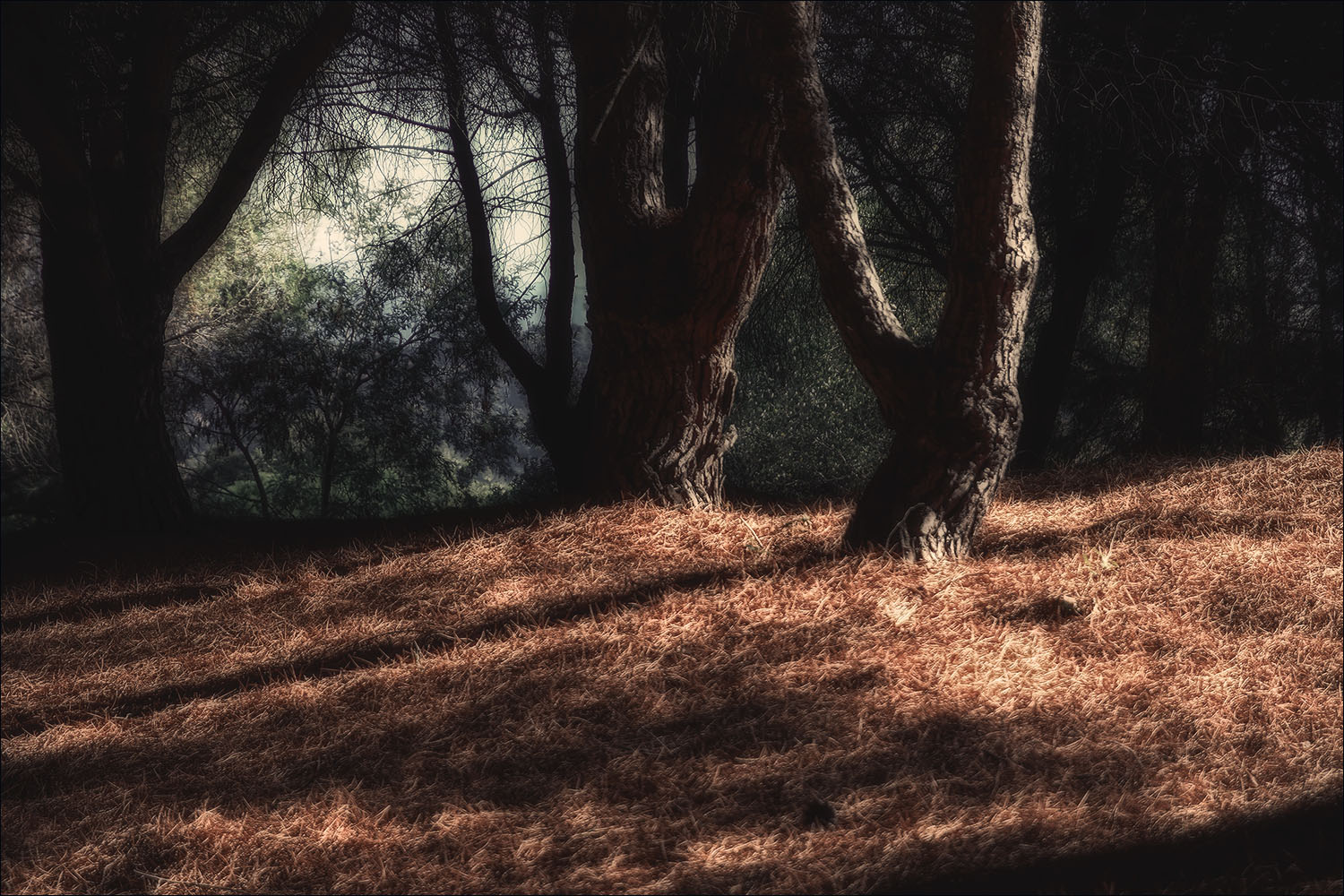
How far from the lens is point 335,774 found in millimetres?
3033

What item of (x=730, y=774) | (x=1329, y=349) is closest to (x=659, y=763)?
(x=730, y=774)

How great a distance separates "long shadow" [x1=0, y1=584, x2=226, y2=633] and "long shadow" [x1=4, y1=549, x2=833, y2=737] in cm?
108

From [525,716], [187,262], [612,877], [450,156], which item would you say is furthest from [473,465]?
[612,877]

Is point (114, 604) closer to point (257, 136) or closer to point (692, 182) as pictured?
point (257, 136)

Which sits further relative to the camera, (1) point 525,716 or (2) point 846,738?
(1) point 525,716

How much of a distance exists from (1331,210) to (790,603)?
6507 millimetres

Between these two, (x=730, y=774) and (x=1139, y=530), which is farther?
(x=1139, y=530)

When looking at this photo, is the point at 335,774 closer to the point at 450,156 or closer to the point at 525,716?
the point at 525,716

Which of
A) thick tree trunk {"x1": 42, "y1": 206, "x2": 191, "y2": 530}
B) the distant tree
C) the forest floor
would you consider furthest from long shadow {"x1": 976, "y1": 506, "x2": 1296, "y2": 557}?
the distant tree

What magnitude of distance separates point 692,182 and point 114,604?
5151 millimetres

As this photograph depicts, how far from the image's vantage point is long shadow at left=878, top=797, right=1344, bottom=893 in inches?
87.4

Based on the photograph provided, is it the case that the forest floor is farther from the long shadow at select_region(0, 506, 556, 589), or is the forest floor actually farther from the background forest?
the background forest

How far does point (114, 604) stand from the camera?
4.89 meters

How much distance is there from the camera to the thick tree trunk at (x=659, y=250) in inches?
196
